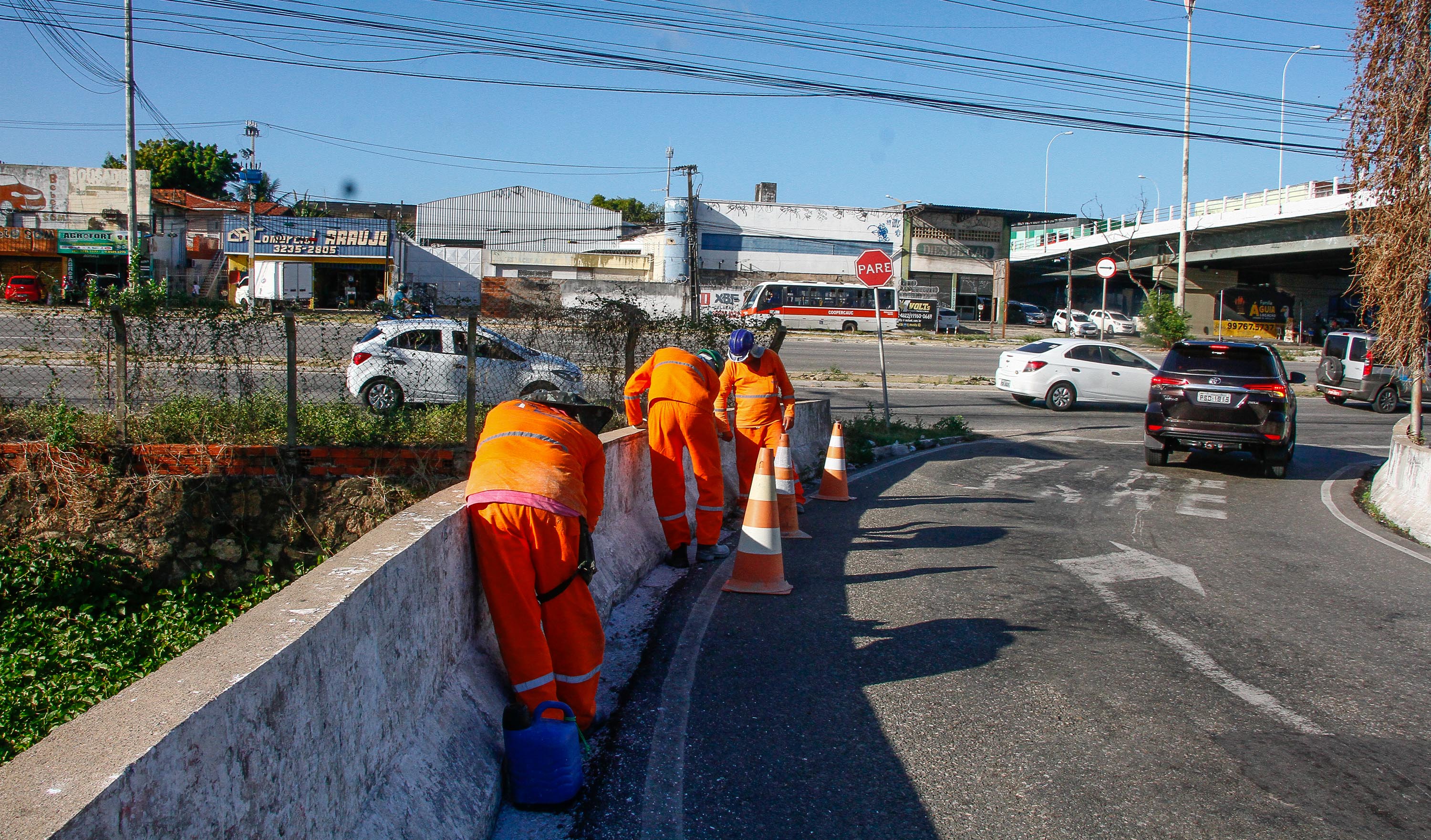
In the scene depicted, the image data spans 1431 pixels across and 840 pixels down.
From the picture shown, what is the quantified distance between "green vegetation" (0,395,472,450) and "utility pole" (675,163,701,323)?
14.4ft

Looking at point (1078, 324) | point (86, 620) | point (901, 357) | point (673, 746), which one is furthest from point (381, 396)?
point (1078, 324)

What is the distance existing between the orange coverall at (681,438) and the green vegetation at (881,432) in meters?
5.78

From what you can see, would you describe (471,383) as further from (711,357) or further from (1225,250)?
(1225,250)

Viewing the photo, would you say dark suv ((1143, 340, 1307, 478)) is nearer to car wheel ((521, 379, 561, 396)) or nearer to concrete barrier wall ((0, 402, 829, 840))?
car wheel ((521, 379, 561, 396))

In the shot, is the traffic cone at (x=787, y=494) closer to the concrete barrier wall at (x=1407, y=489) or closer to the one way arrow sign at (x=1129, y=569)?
the one way arrow sign at (x=1129, y=569)

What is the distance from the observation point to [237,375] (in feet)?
29.5

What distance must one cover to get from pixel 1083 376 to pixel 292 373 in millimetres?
16396

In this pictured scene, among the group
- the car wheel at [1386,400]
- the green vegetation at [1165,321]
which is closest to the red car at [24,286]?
the car wheel at [1386,400]

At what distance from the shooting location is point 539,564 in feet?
13.0

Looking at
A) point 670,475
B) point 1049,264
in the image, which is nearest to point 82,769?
point 670,475

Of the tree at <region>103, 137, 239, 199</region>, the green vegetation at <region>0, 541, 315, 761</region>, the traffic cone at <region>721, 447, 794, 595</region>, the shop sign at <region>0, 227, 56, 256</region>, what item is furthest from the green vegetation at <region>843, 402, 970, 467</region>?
the tree at <region>103, 137, 239, 199</region>

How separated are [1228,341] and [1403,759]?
9.63 metres

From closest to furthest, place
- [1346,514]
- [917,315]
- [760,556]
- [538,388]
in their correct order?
[538,388]
[760,556]
[1346,514]
[917,315]

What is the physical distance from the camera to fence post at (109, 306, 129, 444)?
858 centimetres
